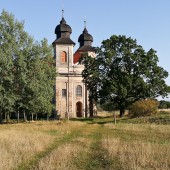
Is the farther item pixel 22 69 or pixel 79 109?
pixel 79 109

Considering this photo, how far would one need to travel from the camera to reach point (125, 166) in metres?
11.1

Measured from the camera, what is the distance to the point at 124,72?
52.8 meters

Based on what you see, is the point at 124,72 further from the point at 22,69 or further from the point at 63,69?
the point at 22,69

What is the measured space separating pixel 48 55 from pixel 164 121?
1620 centimetres

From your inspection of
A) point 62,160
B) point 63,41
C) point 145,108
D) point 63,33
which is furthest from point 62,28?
point 62,160


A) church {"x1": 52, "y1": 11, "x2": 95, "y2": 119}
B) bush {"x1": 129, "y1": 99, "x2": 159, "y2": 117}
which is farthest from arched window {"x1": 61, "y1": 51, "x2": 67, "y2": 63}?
bush {"x1": 129, "y1": 99, "x2": 159, "y2": 117}

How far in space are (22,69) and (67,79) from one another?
76.2 feet

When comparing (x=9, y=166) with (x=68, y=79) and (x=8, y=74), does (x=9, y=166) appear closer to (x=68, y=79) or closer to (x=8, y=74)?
(x=8, y=74)

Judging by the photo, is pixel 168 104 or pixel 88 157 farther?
pixel 168 104

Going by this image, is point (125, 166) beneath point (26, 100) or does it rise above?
beneath

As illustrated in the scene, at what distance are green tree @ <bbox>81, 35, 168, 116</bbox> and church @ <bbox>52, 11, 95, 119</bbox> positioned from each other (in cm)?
858

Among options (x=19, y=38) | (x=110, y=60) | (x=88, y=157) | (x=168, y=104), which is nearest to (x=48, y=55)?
(x=19, y=38)

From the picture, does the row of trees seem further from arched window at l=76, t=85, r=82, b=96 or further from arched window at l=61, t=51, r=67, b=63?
arched window at l=76, t=85, r=82, b=96

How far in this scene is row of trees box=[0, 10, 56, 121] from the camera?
3919 cm
